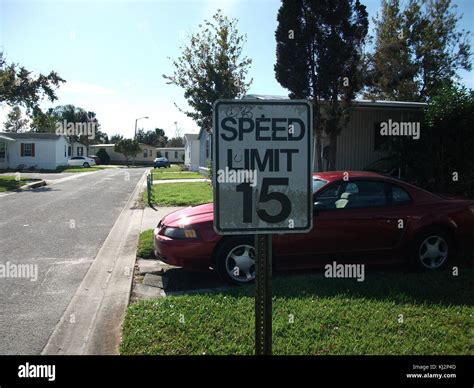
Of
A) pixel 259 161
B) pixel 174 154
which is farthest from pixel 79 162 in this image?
pixel 259 161

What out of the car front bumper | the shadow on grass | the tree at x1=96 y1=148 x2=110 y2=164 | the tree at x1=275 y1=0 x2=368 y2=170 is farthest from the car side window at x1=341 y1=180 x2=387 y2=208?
the tree at x1=96 y1=148 x2=110 y2=164

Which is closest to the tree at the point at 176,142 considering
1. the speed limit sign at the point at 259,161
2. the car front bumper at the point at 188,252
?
the car front bumper at the point at 188,252

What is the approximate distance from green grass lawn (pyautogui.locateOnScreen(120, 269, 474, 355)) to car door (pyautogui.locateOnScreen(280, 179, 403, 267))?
1.57 ft

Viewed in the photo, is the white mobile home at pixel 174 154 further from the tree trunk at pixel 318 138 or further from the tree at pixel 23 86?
the tree trunk at pixel 318 138

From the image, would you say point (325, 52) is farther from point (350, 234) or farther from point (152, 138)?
point (152, 138)

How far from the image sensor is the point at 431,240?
241 inches

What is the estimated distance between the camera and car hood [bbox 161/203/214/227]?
19.3 ft

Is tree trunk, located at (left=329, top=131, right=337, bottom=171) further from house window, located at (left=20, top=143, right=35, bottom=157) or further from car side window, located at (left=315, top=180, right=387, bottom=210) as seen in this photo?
house window, located at (left=20, top=143, right=35, bottom=157)

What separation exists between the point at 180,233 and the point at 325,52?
367 inches

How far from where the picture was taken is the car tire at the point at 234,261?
562 centimetres

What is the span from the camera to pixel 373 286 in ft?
17.2

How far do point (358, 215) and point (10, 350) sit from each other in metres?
4.32

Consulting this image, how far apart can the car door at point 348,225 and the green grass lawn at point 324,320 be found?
48 cm
